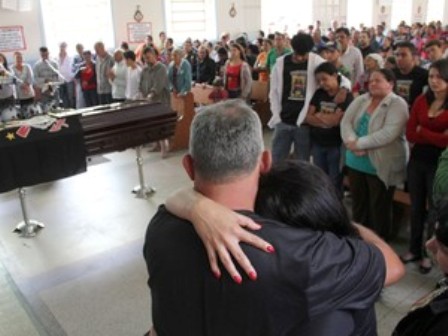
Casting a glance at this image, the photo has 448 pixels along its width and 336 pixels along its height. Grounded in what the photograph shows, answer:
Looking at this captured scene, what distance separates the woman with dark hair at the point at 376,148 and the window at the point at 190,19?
34.0 feet

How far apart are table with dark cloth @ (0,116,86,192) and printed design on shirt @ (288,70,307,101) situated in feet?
6.29

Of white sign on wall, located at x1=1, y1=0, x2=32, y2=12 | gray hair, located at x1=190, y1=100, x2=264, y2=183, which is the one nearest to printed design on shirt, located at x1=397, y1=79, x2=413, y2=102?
gray hair, located at x1=190, y1=100, x2=264, y2=183

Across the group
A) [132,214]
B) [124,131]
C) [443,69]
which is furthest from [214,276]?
[124,131]

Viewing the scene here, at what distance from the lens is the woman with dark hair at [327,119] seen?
3.66 meters

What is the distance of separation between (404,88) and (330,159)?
1051mm

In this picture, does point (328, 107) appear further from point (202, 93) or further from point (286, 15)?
point (286, 15)

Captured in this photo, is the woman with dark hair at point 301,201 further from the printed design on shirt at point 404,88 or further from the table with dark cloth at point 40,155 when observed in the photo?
the printed design on shirt at point 404,88

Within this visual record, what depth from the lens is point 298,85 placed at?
4008 millimetres

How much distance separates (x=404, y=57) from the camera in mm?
4133

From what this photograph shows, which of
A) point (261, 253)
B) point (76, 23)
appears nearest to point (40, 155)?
point (261, 253)

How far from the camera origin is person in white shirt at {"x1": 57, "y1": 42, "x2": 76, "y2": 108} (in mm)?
9531

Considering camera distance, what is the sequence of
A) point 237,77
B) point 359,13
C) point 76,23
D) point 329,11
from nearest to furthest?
point 237,77, point 76,23, point 329,11, point 359,13

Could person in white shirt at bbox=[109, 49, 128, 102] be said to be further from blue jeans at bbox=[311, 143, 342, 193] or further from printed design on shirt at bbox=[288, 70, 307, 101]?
blue jeans at bbox=[311, 143, 342, 193]

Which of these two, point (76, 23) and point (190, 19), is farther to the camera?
point (190, 19)
